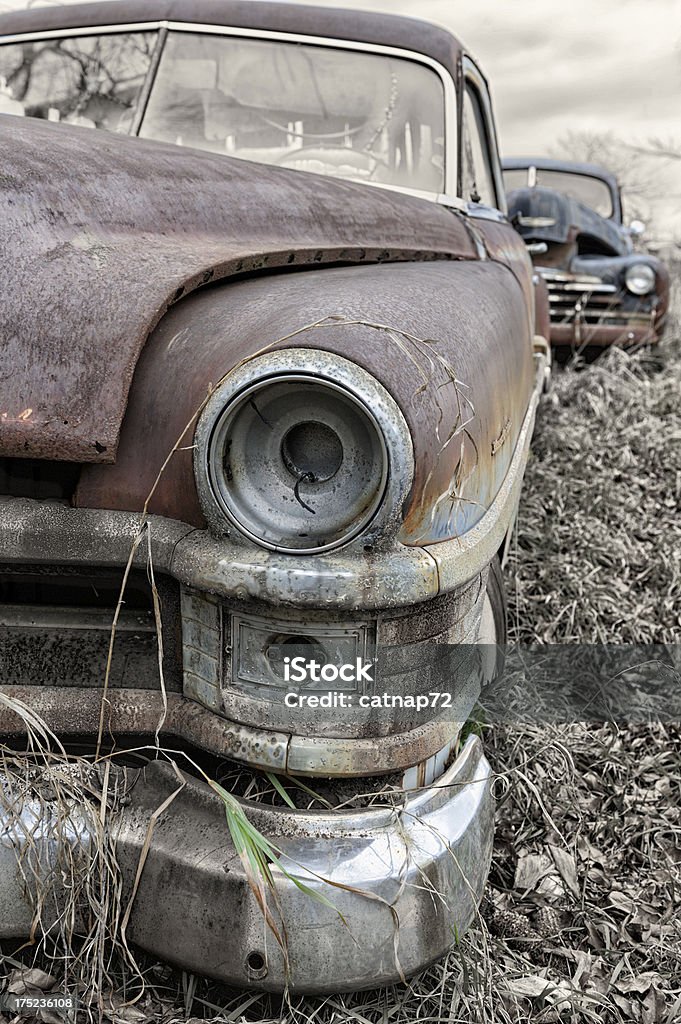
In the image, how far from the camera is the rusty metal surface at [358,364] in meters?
1.21

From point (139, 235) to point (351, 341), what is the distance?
2.02 feet

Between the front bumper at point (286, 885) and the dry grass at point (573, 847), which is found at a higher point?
the front bumper at point (286, 885)

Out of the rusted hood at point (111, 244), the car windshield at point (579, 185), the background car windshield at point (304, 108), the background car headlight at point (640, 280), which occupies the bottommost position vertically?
the background car headlight at point (640, 280)

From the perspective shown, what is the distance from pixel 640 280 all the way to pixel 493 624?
14.9ft

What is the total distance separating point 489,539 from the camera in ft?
4.72

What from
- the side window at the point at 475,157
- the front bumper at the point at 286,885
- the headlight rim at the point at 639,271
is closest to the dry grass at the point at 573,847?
the front bumper at the point at 286,885

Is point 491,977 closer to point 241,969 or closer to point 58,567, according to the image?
point 241,969

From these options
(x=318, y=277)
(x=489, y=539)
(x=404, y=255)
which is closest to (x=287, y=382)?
(x=489, y=539)

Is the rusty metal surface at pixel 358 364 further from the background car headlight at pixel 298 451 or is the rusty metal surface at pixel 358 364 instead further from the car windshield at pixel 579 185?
the car windshield at pixel 579 185

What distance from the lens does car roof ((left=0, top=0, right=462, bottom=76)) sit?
2.71 metres


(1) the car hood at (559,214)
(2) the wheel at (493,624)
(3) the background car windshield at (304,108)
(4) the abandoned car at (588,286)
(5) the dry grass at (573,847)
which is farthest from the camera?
(1) the car hood at (559,214)

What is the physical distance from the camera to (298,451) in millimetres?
1205

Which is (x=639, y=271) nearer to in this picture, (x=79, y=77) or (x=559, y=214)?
(x=559, y=214)

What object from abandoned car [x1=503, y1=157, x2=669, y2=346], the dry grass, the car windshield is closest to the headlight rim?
abandoned car [x1=503, y1=157, x2=669, y2=346]
